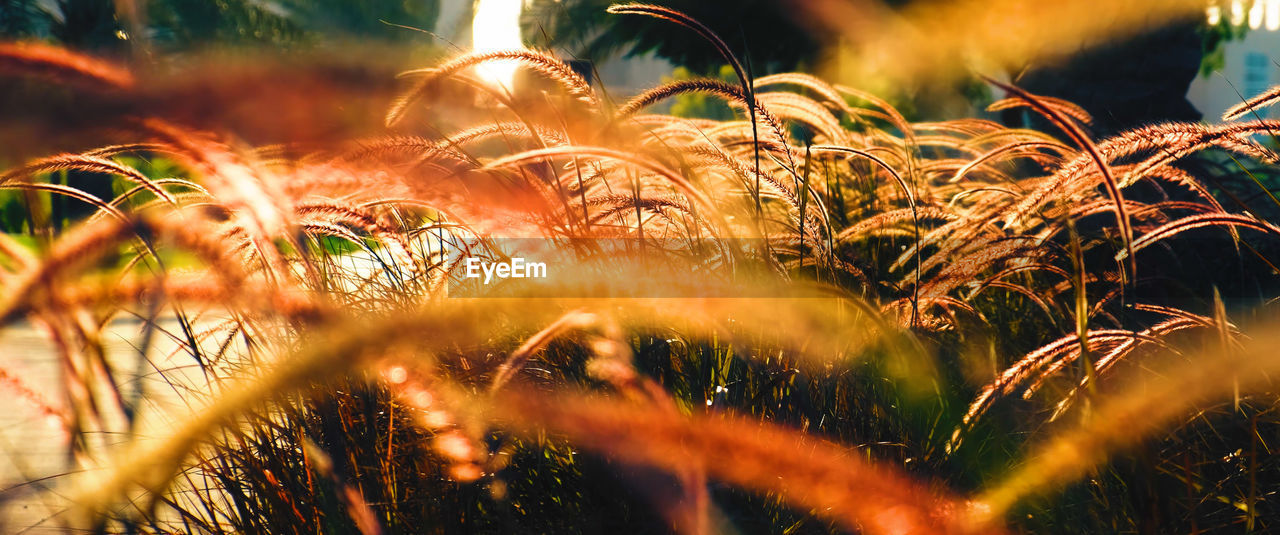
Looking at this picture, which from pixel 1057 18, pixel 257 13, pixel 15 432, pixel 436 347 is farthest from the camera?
pixel 257 13

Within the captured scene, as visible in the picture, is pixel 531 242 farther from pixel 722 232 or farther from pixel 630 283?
pixel 722 232

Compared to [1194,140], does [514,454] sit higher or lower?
lower

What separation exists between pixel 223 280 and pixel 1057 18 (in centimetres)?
479

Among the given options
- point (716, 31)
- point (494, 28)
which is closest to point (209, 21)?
point (716, 31)

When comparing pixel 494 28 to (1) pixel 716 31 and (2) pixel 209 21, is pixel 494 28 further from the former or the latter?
(2) pixel 209 21

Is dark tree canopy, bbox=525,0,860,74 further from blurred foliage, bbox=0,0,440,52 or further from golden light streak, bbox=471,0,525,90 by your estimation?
golden light streak, bbox=471,0,525,90

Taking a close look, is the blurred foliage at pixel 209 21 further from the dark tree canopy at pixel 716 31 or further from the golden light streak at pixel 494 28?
the dark tree canopy at pixel 716 31

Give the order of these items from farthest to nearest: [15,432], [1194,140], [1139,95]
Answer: [1139,95] → [15,432] → [1194,140]

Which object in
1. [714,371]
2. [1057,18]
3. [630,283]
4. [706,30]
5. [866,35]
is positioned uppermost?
[866,35]

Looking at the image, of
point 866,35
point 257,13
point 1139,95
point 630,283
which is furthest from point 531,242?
point 257,13

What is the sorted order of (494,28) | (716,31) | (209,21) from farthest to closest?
(209,21), (716,31), (494,28)

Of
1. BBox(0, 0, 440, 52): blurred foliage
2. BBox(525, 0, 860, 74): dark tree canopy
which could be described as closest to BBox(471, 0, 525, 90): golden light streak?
BBox(0, 0, 440, 52): blurred foliage

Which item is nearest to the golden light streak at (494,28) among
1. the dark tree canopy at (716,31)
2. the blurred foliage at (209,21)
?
the blurred foliage at (209,21)

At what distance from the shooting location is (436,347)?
48.3 inches
